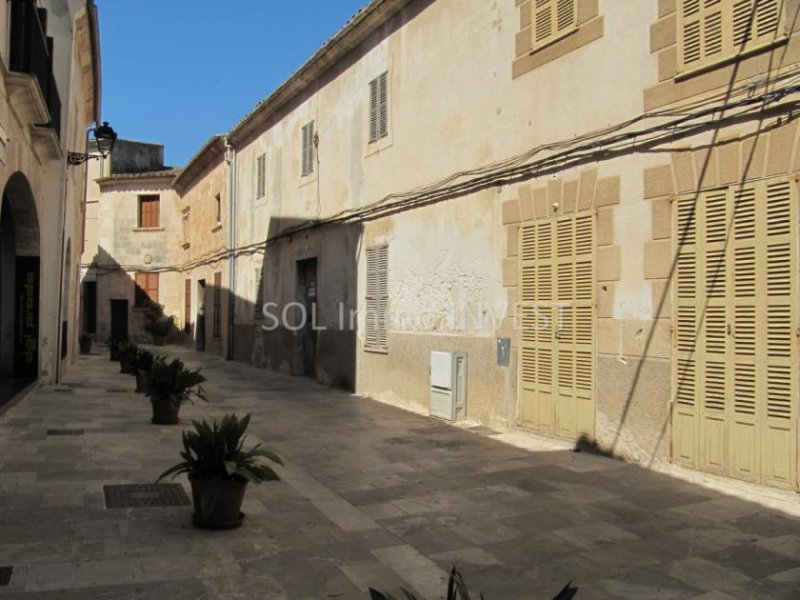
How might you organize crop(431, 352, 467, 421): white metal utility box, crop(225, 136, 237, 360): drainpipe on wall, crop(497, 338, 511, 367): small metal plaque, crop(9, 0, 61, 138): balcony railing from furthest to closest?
crop(225, 136, 237, 360): drainpipe on wall, crop(431, 352, 467, 421): white metal utility box, crop(497, 338, 511, 367): small metal plaque, crop(9, 0, 61, 138): balcony railing

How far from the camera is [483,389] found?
9.22m

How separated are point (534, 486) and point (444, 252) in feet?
14.9

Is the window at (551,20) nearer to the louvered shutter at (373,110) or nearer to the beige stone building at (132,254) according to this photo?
the louvered shutter at (373,110)

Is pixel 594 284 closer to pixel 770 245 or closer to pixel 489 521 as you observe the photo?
pixel 770 245

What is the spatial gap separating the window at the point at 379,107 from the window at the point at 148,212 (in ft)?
61.8

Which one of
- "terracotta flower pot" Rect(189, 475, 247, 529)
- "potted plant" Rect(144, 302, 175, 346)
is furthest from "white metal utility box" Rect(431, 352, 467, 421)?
"potted plant" Rect(144, 302, 175, 346)

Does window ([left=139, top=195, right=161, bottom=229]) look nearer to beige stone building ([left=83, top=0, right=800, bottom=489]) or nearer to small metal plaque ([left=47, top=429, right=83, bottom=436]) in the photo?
beige stone building ([left=83, top=0, right=800, bottom=489])

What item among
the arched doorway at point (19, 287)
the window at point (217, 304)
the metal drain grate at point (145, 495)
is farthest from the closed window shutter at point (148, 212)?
the metal drain grate at point (145, 495)

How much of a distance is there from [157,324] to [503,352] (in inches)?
793

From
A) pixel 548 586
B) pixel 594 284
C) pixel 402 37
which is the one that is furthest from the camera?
Result: pixel 402 37

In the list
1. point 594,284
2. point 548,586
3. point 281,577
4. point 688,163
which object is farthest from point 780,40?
point 281,577

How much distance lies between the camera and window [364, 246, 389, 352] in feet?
38.7

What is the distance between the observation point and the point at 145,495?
5.65m

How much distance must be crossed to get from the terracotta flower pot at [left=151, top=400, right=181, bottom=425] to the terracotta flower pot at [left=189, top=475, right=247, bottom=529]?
14.8 feet
